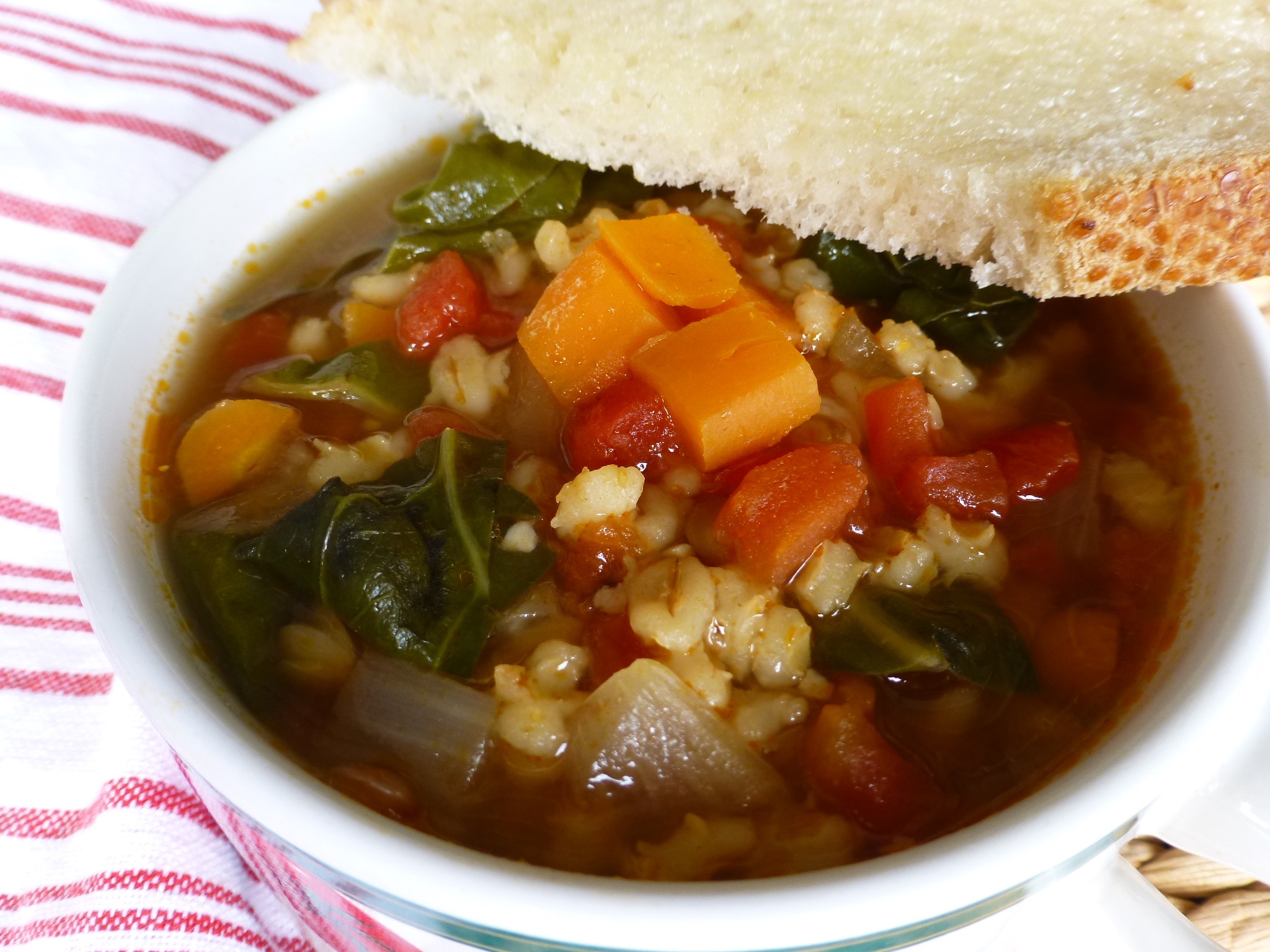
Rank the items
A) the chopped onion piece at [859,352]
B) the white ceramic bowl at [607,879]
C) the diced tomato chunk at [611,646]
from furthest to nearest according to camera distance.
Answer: the chopped onion piece at [859,352] < the diced tomato chunk at [611,646] < the white ceramic bowl at [607,879]

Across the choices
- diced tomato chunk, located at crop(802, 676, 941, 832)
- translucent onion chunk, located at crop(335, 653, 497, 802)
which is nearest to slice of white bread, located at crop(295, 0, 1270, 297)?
diced tomato chunk, located at crop(802, 676, 941, 832)

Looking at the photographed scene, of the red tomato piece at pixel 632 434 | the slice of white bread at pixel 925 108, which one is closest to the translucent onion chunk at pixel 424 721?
the red tomato piece at pixel 632 434

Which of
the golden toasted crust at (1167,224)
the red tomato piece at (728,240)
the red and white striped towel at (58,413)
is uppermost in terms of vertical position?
the golden toasted crust at (1167,224)

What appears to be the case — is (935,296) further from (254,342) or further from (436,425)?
(254,342)

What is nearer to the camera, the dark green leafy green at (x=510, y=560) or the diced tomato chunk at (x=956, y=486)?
the dark green leafy green at (x=510, y=560)

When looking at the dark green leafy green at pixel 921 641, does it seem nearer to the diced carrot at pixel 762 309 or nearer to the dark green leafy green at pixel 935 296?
the diced carrot at pixel 762 309

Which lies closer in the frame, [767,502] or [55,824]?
[767,502]

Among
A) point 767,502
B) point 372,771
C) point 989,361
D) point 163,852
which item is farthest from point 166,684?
point 989,361

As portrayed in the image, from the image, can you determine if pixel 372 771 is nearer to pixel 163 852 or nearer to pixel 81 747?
pixel 163 852
